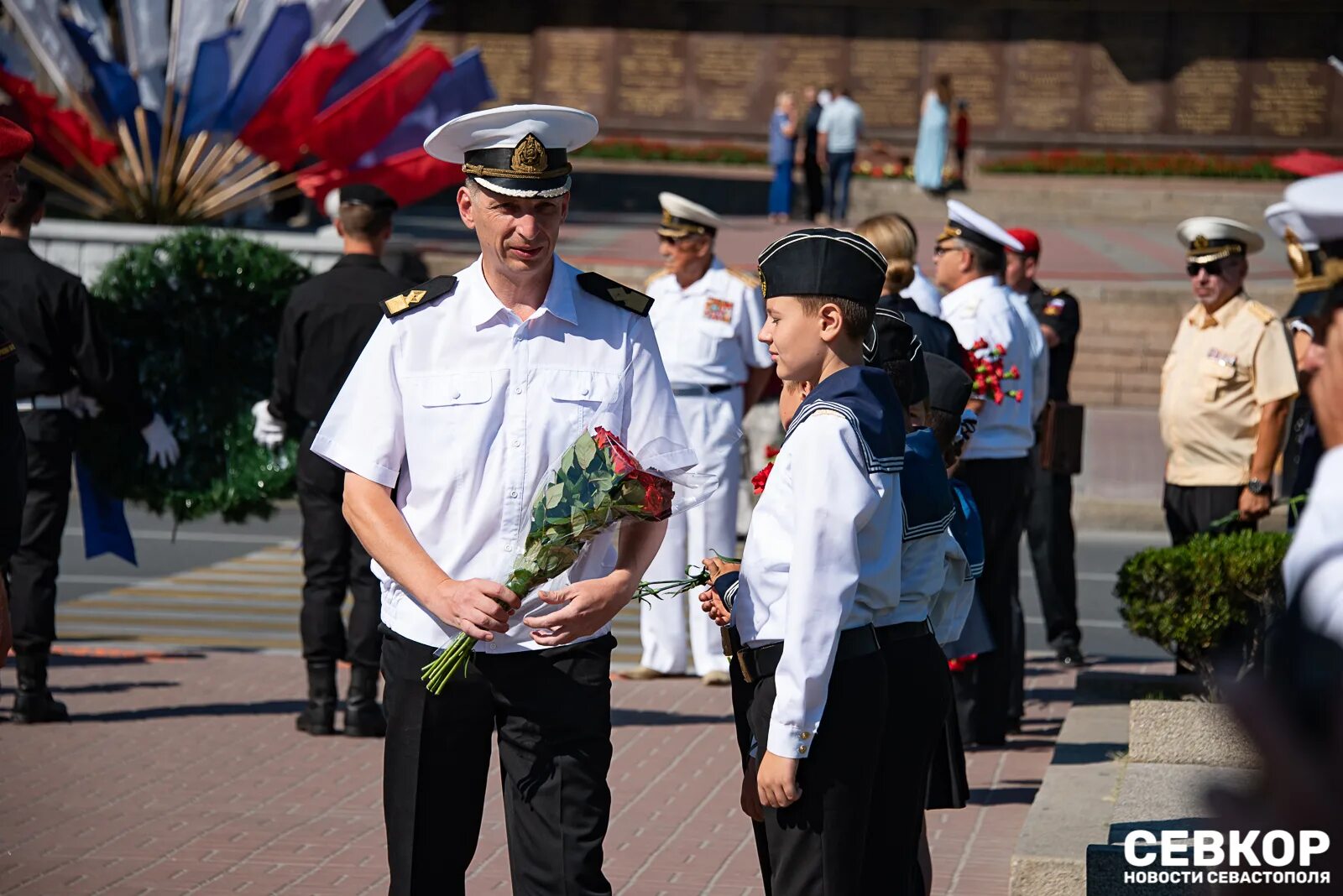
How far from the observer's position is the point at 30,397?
751cm

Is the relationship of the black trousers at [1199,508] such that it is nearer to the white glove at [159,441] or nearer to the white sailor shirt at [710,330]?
the white sailor shirt at [710,330]

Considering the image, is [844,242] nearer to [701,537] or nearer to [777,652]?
[777,652]

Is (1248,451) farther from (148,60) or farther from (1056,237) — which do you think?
(1056,237)

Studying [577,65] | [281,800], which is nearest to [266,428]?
[281,800]

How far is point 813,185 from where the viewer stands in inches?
1103

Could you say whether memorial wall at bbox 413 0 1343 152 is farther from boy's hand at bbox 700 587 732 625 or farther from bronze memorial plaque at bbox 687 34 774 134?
boy's hand at bbox 700 587 732 625

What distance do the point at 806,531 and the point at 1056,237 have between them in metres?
25.8

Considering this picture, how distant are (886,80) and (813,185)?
9968mm

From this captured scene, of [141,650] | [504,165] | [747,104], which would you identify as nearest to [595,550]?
[504,165]

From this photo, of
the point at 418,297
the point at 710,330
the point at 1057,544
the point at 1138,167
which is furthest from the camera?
the point at 1138,167

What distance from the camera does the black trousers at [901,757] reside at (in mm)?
3916

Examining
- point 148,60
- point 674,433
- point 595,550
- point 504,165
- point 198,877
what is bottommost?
point 198,877

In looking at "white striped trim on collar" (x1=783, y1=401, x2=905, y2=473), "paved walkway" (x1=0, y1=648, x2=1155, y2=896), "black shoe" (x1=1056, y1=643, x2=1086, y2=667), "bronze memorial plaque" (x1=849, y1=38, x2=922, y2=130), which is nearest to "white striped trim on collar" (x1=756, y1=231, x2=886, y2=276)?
"white striped trim on collar" (x1=783, y1=401, x2=905, y2=473)

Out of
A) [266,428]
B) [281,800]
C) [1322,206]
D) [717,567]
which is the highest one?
[1322,206]
